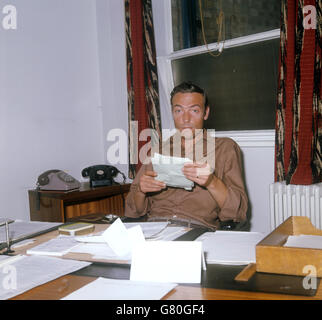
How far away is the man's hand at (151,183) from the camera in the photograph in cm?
166

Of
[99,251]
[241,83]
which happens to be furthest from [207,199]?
[241,83]

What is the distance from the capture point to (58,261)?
112 centimetres

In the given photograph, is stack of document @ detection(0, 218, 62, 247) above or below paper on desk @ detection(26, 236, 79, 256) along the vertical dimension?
below

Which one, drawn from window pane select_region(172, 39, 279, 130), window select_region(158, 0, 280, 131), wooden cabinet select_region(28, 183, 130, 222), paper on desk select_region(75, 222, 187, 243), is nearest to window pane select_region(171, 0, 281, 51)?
window select_region(158, 0, 280, 131)

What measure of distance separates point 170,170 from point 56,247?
0.54 metres

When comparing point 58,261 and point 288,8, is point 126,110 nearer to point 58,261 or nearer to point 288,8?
point 288,8

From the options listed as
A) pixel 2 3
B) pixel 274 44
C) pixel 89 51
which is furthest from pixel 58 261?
pixel 89 51

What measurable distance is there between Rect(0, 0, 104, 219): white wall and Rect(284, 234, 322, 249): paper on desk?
2.08 m

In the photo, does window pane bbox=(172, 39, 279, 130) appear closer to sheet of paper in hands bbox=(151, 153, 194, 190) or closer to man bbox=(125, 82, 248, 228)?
man bbox=(125, 82, 248, 228)

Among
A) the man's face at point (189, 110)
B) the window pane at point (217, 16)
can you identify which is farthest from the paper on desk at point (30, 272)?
the window pane at point (217, 16)

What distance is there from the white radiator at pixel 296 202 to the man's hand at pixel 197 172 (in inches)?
28.1

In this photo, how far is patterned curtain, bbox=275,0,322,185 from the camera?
198 cm

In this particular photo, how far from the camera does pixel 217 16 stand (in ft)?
8.78

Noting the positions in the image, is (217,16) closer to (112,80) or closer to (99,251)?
(112,80)
